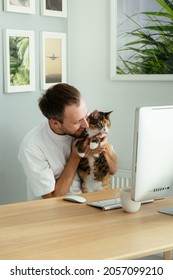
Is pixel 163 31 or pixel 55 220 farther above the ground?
pixel 163 31

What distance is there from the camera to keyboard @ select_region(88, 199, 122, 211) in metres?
2.13

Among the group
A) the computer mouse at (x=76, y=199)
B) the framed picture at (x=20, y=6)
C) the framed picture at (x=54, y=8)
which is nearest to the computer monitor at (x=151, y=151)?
the computer mouse at (x=76, y=199)

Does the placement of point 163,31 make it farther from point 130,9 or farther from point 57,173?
point 57,173

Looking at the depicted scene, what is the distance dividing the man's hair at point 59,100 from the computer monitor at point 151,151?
27.4 inches

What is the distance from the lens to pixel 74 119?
254cm

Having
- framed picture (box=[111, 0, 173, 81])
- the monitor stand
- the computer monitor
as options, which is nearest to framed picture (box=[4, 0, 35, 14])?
framed picture (box=[111, 0, 173, 81])

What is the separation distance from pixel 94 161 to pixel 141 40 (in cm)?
110

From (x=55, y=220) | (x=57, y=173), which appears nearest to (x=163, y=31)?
(x=57, y=173)

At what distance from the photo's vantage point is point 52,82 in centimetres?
350

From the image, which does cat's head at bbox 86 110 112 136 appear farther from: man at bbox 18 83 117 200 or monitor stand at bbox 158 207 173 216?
monitor stand at bbox 158 207 173 216

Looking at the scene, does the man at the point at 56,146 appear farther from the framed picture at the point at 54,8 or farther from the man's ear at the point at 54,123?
the framed picture at the point at 54,8

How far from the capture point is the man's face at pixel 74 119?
2535mm
